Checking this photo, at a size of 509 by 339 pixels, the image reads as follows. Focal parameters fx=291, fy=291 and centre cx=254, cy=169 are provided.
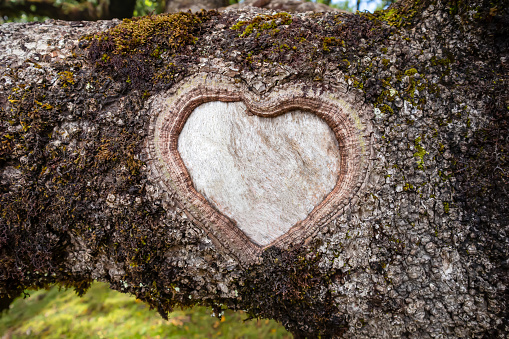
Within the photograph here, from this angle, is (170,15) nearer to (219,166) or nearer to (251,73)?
(251,73)

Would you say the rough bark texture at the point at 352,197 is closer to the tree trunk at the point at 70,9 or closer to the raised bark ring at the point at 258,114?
the raised bark ring at the point at 258,114

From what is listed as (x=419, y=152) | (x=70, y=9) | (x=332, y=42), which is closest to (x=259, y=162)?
(x=332, y=42)

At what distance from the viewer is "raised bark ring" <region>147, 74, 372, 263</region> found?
1.81 meters

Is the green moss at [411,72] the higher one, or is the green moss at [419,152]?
the green moss at [411,72]

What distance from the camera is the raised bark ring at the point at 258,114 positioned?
1.81 metres

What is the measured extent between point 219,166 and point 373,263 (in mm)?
1169

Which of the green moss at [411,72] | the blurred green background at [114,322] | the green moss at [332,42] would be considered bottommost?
the blurred green background at [114,322]

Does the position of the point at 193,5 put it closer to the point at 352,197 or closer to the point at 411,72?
the point at 411,72

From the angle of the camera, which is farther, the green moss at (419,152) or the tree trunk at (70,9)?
the tree trunk at (70,9)

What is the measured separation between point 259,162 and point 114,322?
4.30m

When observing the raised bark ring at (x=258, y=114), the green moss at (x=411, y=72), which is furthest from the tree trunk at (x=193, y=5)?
the green moss at (x=411, y=72)

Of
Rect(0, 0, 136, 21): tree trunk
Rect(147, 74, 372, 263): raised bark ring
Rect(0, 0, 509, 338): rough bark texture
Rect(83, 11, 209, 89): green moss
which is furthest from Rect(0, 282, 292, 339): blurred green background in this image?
Rect(0, 0, 136, 21): tree trunk

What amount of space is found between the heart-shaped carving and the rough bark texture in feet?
0.60

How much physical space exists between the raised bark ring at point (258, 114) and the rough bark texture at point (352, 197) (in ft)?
0.10
